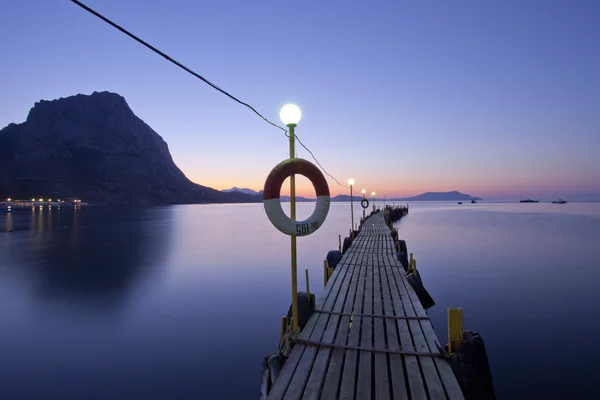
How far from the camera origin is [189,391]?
7516mm

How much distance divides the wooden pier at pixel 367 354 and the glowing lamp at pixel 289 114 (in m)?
3.81

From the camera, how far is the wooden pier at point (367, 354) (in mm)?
4117

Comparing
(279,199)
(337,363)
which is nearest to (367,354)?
(337,363)

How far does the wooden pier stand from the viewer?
13.5 ft

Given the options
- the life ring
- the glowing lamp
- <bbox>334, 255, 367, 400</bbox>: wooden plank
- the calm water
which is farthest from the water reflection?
the glowing lamp

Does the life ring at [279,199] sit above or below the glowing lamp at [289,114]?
below

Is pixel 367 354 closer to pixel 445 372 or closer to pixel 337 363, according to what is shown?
pixel 337 363

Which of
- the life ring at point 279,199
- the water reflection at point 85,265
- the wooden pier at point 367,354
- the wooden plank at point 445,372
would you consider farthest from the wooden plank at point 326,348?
the water reflection at point 85,265

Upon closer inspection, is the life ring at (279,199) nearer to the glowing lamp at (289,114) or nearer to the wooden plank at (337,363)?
the glowing lamp at (289,114)

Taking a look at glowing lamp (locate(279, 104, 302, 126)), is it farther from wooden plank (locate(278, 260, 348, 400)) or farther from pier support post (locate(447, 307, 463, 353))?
pier support post (locate(447, 307, 463, 353))

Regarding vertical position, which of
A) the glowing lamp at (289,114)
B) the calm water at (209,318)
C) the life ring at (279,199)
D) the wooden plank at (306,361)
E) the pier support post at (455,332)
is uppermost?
the glowing lamp at (289,114)

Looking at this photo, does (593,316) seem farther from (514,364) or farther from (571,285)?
(514,364)

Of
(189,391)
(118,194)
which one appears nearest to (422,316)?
(189,391)

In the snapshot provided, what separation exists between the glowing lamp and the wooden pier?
3.81 metres
